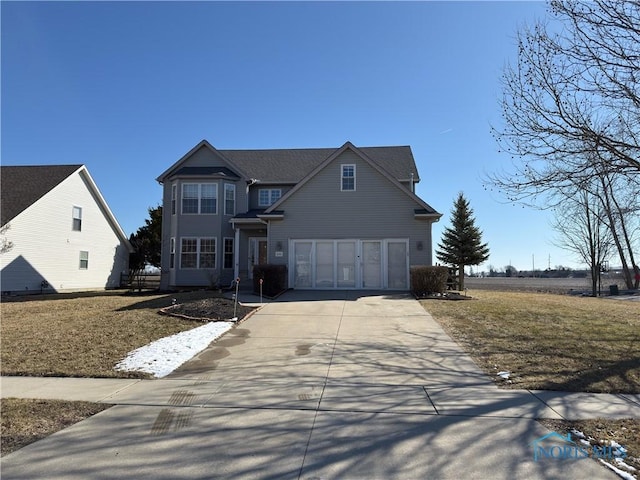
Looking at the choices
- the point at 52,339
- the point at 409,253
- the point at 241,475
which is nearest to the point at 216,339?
the point at 52,339

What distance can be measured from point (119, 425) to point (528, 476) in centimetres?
442

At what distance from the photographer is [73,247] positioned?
2684 cm

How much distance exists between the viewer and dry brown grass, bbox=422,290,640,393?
681cm

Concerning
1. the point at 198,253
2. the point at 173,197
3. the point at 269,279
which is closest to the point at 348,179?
the point at 269,279

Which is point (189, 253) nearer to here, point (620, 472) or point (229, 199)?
point (229, 199)

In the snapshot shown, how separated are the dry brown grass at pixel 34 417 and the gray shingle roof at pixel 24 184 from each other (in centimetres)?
2089

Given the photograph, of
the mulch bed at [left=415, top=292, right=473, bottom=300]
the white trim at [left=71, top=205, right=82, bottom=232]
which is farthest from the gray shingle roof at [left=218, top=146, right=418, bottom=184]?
the white trim at [left=71, top=205, right=82, bottom=232]

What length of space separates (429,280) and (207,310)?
8.67 meters

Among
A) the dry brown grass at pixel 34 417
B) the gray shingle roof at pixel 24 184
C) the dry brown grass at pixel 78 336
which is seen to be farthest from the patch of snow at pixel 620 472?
the gray shingle roof at pixel 24 184

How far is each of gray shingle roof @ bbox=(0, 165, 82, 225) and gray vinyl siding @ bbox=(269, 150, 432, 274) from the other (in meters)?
14.7

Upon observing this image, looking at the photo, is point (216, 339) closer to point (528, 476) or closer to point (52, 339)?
point (52, 339)

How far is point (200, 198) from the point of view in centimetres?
2325

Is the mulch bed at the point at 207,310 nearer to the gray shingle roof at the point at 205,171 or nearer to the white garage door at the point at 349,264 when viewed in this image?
the white garage door at the point at 349,264

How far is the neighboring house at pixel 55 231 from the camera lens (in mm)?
23109
